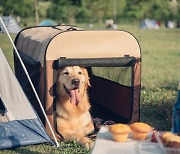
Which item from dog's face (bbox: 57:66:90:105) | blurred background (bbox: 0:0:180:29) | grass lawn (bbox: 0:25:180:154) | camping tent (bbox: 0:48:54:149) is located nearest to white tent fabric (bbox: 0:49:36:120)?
camping tent (bbox: 0:48:54:149)

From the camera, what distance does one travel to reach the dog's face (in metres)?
4.87

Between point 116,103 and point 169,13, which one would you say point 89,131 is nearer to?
point 116,103

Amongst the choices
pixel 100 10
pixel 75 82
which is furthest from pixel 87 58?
pixel 100 10

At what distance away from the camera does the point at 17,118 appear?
4.66 metres

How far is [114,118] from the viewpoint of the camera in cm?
582

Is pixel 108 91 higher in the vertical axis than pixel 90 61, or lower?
lower

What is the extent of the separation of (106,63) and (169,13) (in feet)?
173

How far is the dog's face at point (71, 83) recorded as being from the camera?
4.87 m

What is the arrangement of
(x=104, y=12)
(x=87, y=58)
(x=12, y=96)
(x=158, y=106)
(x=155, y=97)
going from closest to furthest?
(x=12, y=96)
(x=87, y=58)
(x=158, y=106)
(x=155, y=97)
(x=104, y=12)

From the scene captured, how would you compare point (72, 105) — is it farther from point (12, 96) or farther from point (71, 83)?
point (12, 96)

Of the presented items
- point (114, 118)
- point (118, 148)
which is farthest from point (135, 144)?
point (114, 118)

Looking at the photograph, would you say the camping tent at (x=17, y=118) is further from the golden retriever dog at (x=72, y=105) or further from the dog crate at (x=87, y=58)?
the golden retriever dog at (x=72, y=105)

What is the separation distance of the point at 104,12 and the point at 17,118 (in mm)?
51046

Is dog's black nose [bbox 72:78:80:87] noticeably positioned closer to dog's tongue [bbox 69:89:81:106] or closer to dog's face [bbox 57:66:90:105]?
dog's face [bbox 57:66:90:105]
